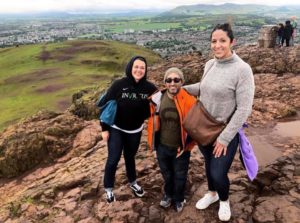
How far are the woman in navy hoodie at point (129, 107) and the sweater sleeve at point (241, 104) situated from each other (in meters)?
2.02

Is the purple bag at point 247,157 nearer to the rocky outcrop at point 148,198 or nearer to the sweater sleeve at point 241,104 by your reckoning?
the sweater sleeve at point 241,104

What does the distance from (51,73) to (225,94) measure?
8045 centimetres

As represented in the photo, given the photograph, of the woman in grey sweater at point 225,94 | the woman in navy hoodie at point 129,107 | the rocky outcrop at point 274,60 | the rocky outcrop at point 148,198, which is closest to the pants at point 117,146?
the woman in navy hoodie at point 129,107

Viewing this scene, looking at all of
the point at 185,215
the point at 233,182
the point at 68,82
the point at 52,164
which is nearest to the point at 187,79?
the point at 52,164

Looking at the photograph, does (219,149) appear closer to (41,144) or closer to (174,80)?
(174,80)

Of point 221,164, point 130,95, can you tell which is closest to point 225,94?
point 221,164

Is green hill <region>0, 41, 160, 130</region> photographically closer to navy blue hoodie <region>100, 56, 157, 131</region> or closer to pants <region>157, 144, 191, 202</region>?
navy blue hoodie <region>100, 56, 157, 131</region>

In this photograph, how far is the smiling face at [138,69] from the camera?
7.73m

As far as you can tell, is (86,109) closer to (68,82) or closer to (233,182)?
(233,182)

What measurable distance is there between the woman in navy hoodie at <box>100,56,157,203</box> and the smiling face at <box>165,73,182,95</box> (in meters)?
0.80

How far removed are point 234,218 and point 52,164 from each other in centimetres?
837

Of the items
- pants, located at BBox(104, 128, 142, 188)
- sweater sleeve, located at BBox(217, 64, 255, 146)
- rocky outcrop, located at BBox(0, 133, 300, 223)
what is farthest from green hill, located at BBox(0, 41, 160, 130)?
sweater sleeve, located at BBox(217, 64, 255, 146)

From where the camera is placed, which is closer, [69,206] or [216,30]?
[216,30]

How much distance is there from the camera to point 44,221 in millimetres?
9141
